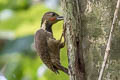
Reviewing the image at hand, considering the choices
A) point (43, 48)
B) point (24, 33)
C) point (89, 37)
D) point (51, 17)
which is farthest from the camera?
point (24, 33)

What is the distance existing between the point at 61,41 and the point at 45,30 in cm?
13

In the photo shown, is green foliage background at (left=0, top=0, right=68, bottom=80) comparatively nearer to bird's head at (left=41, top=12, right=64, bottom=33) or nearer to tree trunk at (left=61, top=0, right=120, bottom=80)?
bird's head at (left=41, top=12, right=64, bottom=33)

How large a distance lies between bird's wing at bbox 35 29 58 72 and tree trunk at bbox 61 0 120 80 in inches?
17.0

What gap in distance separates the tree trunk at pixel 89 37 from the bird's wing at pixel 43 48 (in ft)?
1.41

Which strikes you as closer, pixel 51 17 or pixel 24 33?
pixel 51 17

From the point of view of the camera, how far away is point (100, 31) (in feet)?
7.81

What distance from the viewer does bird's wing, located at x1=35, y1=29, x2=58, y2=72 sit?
2.96 metres

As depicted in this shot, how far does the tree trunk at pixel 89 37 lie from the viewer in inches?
92.0

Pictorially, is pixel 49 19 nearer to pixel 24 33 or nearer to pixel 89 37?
Result: pixel 89 37

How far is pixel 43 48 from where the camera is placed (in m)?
2.99

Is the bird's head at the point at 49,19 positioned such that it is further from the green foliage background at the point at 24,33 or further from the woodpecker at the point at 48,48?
the green foliage background at the point at 24,33

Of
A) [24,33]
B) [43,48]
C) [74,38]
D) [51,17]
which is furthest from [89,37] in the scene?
[24,33]

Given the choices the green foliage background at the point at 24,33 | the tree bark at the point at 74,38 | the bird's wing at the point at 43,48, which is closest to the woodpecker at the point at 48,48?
the bird's wing at the point at 43,48

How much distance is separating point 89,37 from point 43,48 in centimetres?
62
